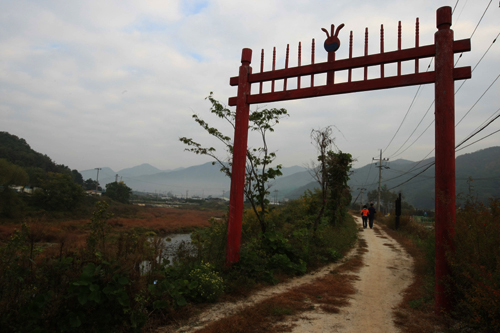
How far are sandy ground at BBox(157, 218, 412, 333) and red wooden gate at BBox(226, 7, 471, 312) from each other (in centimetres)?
92

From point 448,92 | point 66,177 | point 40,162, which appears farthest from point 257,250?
point 40,162

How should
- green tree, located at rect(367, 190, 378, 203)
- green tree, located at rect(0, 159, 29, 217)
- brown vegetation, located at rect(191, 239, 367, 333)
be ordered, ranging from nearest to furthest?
brown vegetation, located at rect(191, 239, 367, 333) → green tree, located at rect(0, 159, 29, 217) → green tree, located at rect(367, 190, 378, 203)

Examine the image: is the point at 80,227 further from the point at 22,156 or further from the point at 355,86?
the point at 22,156

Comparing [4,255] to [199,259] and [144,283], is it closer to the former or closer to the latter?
[144,283]

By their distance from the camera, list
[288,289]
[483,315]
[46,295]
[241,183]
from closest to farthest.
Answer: [46,295] → [483,315] → [288,289] → [241,183]

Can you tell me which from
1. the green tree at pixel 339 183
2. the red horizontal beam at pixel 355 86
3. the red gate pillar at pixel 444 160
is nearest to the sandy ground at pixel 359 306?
the red gate pillar at pixel 444 160

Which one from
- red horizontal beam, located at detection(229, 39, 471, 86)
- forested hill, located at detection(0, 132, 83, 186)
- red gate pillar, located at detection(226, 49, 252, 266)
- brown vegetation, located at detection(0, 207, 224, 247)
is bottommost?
brown vegetation, located at detection(0, 207, 224, 247)

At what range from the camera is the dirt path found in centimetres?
386

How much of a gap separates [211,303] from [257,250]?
2.29 metres

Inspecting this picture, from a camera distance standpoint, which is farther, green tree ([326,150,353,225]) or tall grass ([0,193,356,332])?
green tree ([326,150,353,225])

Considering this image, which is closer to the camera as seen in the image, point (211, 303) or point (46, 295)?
point (46, 295)

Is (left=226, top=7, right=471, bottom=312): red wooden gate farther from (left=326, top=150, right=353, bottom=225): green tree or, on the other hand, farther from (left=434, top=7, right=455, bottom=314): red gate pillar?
(left=326, top=150, right=353, bottom=225): green tree

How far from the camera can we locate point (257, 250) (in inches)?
268

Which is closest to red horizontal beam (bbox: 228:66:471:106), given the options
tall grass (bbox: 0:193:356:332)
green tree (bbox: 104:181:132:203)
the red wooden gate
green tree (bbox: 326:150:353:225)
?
the red wooden gate
